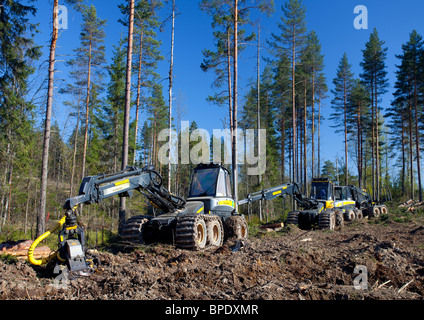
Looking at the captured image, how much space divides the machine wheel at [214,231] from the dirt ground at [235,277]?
76cm

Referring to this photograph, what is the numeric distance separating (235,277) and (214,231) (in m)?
4.47

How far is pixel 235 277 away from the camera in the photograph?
600 cm

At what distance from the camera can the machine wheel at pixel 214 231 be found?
984 cm

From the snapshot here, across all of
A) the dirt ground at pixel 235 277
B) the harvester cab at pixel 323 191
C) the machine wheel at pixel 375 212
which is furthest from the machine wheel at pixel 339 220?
the dirt ground at pixel 235 277

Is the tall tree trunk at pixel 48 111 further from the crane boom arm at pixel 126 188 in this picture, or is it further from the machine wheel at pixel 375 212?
the machine wheel at pixel 375 212

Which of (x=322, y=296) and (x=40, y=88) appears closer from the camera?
(x=322, y=296)

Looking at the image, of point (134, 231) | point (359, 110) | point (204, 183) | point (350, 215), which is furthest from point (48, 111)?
point (359, 110)

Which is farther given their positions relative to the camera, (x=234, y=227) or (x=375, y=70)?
(x=375, y=70)

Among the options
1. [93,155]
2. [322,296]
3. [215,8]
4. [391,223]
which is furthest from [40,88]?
[391,223]

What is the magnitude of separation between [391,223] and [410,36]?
2197 cm

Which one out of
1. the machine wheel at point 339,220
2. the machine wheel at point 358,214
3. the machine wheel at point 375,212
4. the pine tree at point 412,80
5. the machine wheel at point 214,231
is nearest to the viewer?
the machine wheel at point 214,231

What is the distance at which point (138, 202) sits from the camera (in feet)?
70.6

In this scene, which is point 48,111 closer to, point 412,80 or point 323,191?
point 323,191
